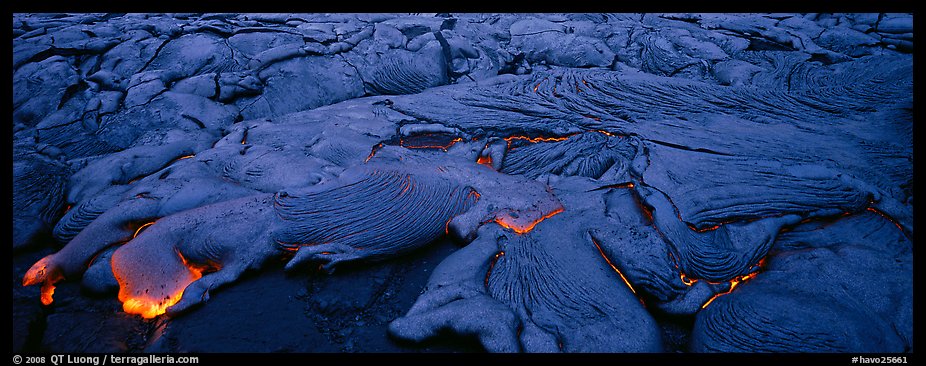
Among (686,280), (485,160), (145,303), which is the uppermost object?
(485,160)

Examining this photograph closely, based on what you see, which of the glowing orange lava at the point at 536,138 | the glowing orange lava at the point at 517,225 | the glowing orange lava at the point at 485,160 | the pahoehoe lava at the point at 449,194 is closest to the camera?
the pahoehoe lava at the point at 449,194

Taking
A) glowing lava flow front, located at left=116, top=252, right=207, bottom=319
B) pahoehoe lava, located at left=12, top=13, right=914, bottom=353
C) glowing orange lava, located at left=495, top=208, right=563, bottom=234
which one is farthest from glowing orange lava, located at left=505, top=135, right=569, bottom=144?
glowing lava flow front, located at left=116, top=252, right=207, bottom=319

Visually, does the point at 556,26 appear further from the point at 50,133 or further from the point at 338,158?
the point at 50,133

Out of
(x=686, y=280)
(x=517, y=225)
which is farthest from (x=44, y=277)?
(x=686, y=280)

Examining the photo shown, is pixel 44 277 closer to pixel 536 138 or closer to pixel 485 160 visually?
pixel 485 160

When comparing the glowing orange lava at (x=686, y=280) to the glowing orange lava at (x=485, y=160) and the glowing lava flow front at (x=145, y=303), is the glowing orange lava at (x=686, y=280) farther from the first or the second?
the glowing lava flow front at (x=145, y=303)

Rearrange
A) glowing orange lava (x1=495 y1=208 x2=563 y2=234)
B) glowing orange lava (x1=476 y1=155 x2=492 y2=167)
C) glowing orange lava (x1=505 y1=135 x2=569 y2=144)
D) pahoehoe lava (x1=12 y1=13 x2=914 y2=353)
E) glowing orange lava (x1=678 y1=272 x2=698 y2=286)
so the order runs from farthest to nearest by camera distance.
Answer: glowing orange lava (x1=505 y1=135 x2=569 y2=144) → glowing orange lava (x1=476 y1=155 x2=492 y2=167) → glowing orange lava (x1=495 y1=208 x2=563 y2=234) → glowing orange lava (x1=678 y1=272 x2=698 y2=286) → pahoehoe lava (x1=12 y1=13 x2=914 y2=353)

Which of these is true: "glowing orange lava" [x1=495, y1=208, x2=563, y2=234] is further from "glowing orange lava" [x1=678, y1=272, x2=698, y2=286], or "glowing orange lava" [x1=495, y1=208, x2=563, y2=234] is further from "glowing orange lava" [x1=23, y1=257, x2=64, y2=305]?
"glowing orange lava" [x1=23, y1=257, x2=64, y2=305]

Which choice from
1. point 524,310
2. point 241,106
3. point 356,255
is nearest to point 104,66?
point 241,106

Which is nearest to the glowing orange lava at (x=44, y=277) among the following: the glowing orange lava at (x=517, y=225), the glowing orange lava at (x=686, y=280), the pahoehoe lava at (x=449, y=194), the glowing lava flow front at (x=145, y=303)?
the pahoehoe lava at (x=449, y=194)
